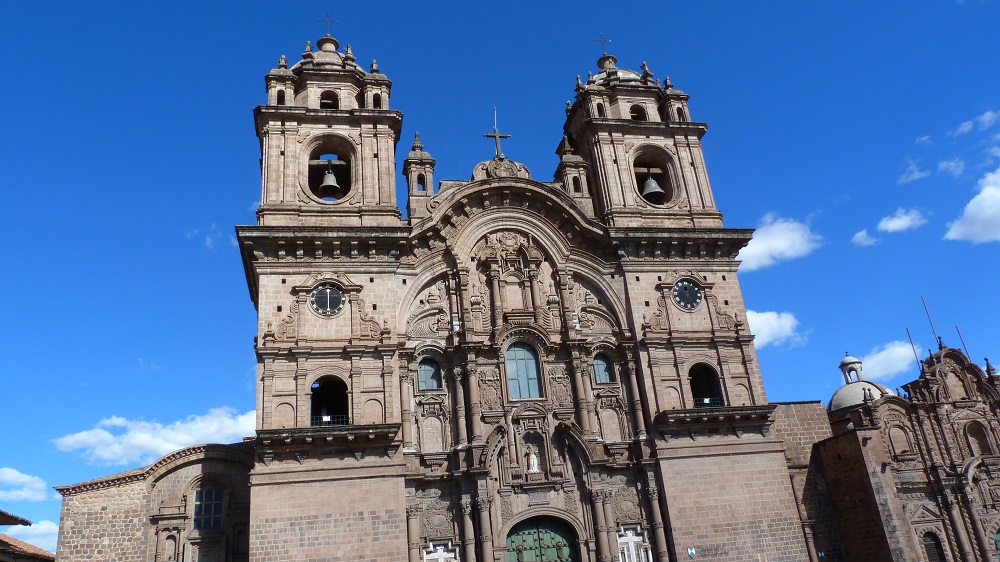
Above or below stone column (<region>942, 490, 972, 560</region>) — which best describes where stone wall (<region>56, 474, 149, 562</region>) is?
above

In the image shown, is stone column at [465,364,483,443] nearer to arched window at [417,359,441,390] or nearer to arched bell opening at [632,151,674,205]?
arched window at [417,359,441,390]

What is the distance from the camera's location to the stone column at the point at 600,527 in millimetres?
23109

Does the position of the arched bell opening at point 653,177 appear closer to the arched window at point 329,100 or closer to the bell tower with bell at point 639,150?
the bell tower with bell at point 639,150

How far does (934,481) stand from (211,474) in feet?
87.8

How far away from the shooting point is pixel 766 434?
25.3 m

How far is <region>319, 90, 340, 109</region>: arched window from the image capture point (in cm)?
2862

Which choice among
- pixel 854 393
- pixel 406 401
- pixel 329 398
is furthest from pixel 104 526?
pixel 854 393

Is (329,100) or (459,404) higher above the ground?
(329,100)

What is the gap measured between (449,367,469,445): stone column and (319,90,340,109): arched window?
10981 mm

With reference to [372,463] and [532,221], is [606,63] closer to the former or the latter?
[532,221]

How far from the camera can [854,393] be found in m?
40.2

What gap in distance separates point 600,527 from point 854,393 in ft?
74.3

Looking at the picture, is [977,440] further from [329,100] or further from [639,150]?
[329,100]

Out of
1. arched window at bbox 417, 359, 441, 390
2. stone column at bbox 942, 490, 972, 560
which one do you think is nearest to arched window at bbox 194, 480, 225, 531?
arched window at bbox 417, 359, 441, 390
